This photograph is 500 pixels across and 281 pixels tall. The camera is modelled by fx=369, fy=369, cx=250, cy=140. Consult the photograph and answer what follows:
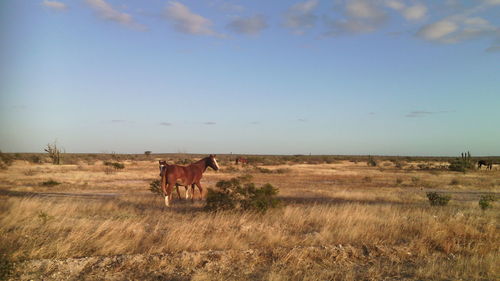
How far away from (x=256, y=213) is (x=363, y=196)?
880 centimetres

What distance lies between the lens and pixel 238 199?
12.0m

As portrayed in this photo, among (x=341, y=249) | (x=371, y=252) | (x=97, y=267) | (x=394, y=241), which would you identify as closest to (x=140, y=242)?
(x=97, y=267)

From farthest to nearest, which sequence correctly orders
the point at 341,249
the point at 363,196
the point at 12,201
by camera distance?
the point at 363,196, the point at 12,201, the point at 341,249

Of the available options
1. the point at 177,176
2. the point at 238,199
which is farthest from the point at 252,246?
the point at 177,176

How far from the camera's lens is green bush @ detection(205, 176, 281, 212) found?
11.8m

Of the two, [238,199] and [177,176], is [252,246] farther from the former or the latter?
[177,176]

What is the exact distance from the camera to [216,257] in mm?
7102

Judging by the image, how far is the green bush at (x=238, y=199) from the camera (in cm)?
1179

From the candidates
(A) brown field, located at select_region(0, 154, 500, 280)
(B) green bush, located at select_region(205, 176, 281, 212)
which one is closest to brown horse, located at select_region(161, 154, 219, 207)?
(B) green bush, located at select_region(205, 176, 281, 212)

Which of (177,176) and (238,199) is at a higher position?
(177,176)

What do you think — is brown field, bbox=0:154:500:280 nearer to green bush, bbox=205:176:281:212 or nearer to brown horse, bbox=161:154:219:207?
green bush, bbox=205:176:281:212

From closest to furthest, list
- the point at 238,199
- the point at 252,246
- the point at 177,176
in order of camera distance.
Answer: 1. the point at 252,246
2. the point at 238,199
3. the point at 177,176

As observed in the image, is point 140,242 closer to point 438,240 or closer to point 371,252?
point 371,252

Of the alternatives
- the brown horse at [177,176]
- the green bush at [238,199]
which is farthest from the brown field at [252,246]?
the brown horse at [177,176]
